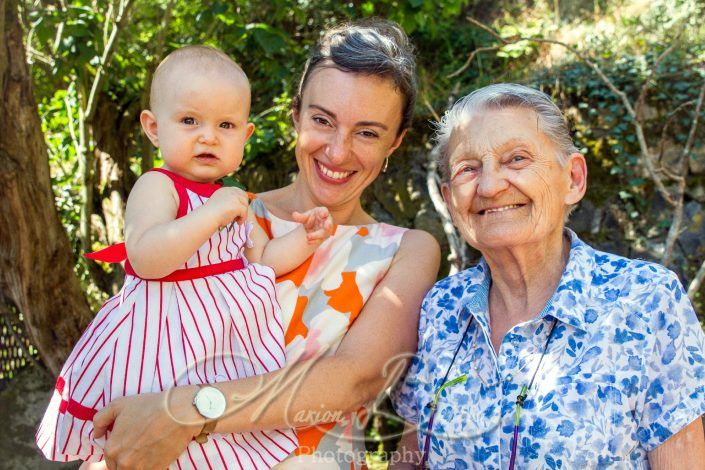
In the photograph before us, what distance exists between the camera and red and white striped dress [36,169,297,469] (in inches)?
71.1

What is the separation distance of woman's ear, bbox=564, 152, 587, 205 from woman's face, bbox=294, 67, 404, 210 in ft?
1.99

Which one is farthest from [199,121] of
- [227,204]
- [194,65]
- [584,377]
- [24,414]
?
[24,414]

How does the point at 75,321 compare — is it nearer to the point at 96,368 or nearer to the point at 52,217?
the point at 52,217

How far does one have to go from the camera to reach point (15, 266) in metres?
3.11

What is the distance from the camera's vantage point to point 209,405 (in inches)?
69.0

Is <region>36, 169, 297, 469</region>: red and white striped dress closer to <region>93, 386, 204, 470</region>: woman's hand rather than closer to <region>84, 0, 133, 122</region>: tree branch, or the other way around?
<region>93, 386, 204, 470</region>: woman's hand

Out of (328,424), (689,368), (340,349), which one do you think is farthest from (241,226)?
(689,368)

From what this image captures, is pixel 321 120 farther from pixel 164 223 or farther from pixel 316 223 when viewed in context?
pixel 164 223

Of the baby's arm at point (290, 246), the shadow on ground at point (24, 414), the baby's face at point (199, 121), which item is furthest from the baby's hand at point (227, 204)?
the shadow on ground at point (24, 414)

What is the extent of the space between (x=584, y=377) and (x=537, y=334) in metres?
0.18

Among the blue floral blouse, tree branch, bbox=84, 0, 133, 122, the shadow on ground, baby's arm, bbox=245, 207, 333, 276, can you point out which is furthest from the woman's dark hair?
tree branch, bbox=84, 0, 133, 122

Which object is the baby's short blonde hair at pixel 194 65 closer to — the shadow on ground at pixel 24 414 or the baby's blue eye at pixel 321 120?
the baby's blue eye at pixel 321 120

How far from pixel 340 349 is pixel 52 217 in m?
1.81

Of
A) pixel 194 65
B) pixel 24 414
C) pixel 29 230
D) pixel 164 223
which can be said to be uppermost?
pixel 194 65
